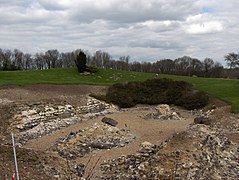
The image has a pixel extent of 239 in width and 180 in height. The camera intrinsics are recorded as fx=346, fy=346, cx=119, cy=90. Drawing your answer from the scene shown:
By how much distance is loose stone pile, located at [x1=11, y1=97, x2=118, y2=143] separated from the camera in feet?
67.6

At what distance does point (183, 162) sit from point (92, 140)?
591 cm

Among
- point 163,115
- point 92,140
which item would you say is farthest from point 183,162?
point 163,115

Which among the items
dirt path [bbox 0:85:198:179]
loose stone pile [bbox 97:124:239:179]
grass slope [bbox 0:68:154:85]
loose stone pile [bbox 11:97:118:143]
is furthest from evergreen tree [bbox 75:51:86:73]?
loose stone pile [bbox 97:124:239:179]

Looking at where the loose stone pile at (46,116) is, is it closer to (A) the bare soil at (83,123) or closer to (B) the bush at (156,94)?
(A) the bare soil at (83,123)

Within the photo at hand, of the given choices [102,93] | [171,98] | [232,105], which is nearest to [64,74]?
[102,93]

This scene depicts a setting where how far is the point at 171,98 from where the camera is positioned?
102 ft

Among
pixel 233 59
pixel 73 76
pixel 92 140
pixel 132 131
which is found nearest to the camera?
pixel 92 140

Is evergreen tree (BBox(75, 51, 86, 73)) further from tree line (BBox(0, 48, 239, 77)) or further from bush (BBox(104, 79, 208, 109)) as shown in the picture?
tree line (BBox(0, 48, 239, 77))

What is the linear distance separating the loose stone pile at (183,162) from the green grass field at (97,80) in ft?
47.7

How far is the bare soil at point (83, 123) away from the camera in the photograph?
14.4 meters

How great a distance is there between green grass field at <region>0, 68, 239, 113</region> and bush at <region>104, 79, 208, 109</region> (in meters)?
2.11

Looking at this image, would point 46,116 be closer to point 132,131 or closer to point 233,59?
point 132,131

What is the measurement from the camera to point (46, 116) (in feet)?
75.7

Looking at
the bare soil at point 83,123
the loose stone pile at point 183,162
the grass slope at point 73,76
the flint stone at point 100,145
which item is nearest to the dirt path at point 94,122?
the bare soil at point 83,123
